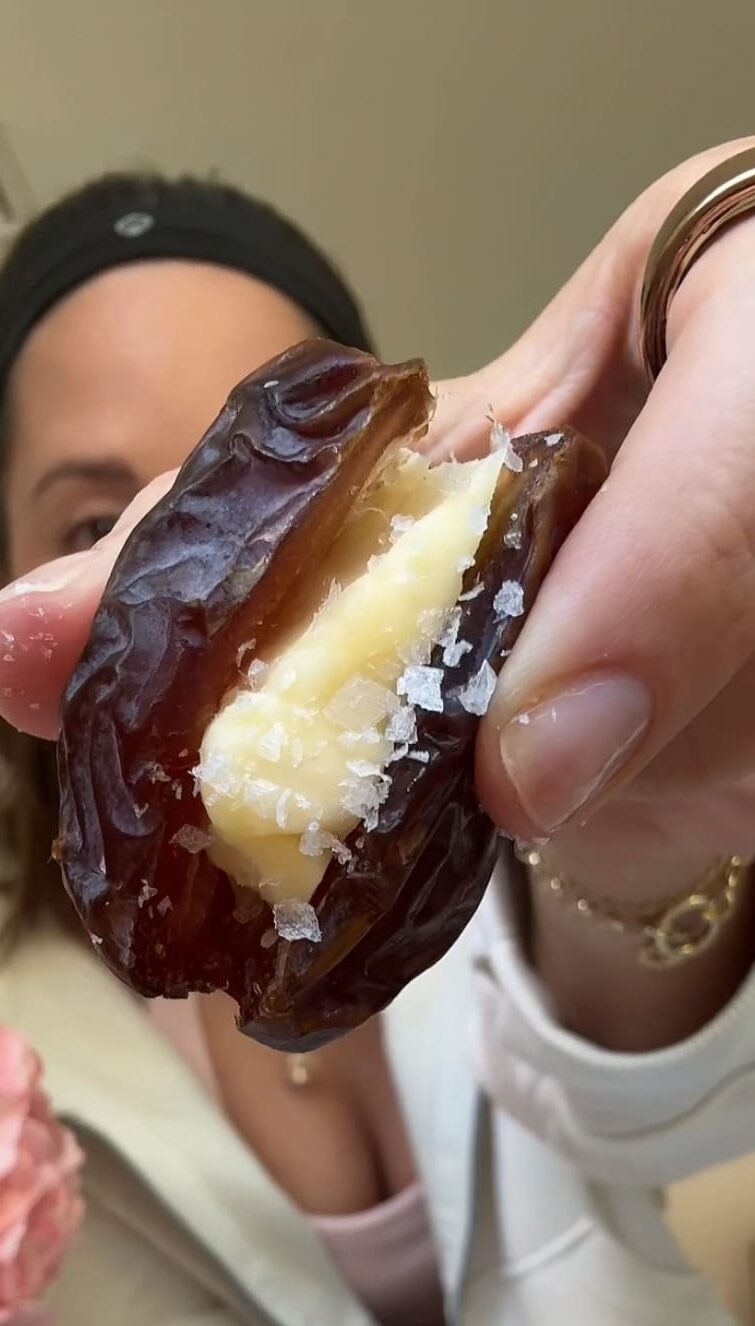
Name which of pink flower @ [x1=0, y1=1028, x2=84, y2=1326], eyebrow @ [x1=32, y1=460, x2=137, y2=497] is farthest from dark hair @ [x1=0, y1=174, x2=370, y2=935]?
pink flower @ [x1=0, y1=1028, x2=84, y2=1326]

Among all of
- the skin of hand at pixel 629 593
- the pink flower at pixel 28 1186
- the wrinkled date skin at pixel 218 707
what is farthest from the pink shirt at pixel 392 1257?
the wrinkled date skin at pixel 218 707

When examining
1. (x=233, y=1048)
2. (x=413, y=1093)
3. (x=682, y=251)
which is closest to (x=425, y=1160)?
(x=413, y=1093)

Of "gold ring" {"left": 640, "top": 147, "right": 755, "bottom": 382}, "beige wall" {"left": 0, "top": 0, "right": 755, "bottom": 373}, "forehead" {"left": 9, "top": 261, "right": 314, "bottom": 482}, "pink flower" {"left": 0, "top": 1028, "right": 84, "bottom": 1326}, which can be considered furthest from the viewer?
"beige wall" {"left": 0, "top": 0, "right": 755, "bottom": 373}

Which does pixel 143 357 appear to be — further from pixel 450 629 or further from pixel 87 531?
pixel 450 629

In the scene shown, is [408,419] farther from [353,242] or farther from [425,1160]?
[353,242]

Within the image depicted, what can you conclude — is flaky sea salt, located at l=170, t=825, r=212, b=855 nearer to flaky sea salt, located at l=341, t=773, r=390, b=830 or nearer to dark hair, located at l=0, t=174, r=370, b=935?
flaky sea salt, located at l=341, t=773, r=390, b=830

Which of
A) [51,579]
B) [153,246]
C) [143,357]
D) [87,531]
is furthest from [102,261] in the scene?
[51,579]

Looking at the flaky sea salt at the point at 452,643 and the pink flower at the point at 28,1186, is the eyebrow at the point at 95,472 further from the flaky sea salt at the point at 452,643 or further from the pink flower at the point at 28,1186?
the flaky sea salt at the point at 452,643
